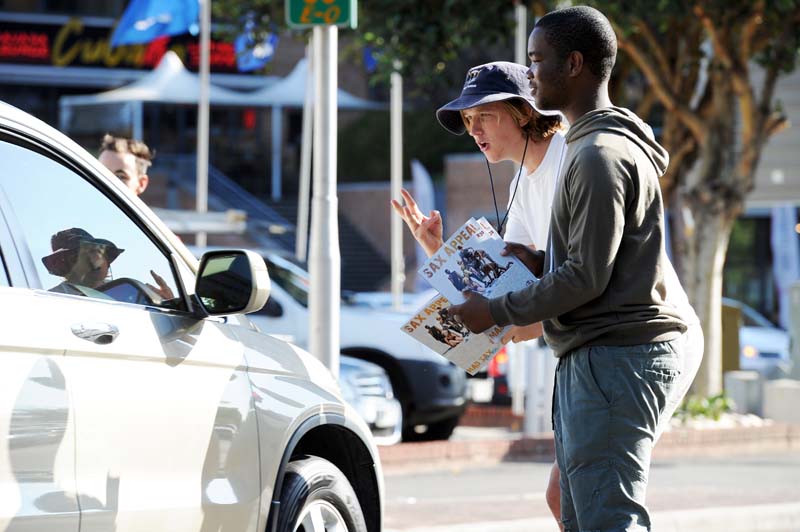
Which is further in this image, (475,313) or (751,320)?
(751,320)

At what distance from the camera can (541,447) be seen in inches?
508

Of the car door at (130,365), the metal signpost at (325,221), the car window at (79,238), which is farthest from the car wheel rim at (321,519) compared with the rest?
the metal signpost at (325,221)

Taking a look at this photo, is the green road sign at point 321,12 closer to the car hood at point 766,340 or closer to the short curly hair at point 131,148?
the short curly hair at point 131,148

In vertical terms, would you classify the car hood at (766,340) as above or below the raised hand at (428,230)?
below

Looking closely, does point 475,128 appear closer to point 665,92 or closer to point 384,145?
point 665,92

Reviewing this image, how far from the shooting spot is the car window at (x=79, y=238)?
3.73 meters

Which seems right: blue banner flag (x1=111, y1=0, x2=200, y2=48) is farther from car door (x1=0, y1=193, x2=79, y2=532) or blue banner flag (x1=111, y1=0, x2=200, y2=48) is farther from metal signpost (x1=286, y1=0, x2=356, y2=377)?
car door (x1=0, y1=193, x2=79, y2=532)

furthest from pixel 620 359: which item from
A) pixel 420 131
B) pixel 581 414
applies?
pixel 420 131

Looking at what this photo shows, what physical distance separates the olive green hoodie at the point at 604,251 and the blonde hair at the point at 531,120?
0.63 m

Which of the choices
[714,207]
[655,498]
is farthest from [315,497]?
[714,207]

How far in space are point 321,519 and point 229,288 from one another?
972 mm

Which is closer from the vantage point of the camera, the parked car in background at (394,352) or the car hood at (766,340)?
the parked car in background at (394,352)

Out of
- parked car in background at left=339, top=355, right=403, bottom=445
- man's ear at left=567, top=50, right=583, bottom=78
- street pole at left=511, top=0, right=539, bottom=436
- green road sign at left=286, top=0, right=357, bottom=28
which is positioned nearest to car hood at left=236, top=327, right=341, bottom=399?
man's ear at left=567, top=50, right=583, bottom=78

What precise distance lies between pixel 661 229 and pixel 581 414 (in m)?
0.54
